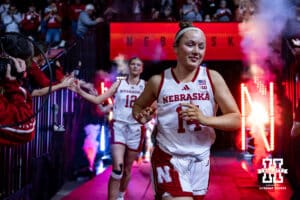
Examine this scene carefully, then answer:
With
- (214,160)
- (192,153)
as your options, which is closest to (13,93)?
(192,153)

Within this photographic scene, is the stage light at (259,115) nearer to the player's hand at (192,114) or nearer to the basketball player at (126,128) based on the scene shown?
the basketball player at (126,128)

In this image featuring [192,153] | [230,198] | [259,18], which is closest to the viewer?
[192,153]

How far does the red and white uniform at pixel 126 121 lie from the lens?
21.9 ft

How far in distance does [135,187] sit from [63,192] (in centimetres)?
116

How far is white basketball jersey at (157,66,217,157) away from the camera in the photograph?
12.6 ft

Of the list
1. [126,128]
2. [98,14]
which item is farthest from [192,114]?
[98,14]

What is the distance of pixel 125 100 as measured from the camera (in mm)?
6836

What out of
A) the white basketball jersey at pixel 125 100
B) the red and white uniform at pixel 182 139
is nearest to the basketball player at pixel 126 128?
the white basketball jersey at pixel 125 100

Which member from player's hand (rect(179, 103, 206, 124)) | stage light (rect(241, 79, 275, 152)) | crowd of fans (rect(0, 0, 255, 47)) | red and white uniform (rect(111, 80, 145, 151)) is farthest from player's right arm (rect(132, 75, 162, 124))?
crowd of fans (rect(0, 0, 255, 47))

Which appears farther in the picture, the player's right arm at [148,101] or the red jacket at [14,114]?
the player's right arm at [148,101]

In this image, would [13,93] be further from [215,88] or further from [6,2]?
[6,2]

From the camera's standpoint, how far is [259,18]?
404 inches

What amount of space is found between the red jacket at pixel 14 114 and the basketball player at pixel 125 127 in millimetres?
→ 2368

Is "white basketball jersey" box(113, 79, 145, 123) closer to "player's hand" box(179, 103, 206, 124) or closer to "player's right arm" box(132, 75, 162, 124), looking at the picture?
"player's right arm" box(132, 75, 162, 124)
